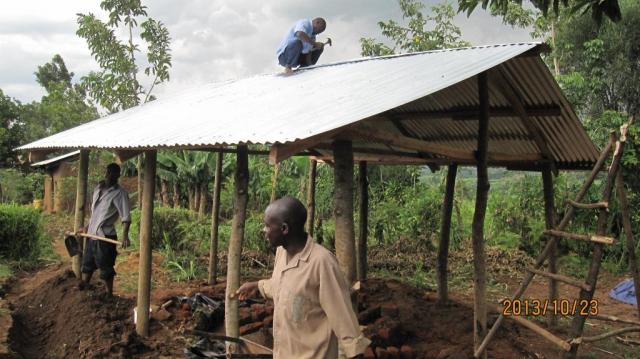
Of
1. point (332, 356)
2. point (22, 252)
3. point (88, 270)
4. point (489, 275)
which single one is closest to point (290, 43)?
point (88, 270)

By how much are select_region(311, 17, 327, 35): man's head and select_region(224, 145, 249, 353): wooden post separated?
10.7 feet

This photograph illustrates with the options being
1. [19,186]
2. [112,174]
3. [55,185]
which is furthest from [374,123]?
[19,186]

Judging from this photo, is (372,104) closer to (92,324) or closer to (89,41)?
(92,324)

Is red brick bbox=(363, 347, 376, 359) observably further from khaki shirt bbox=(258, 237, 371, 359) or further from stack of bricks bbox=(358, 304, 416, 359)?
khaki shirt bbox=(258, 237, 371, 359)

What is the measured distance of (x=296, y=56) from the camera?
7.24m

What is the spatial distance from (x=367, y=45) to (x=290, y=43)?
288 inches

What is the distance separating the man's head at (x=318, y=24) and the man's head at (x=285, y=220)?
514 centimetres

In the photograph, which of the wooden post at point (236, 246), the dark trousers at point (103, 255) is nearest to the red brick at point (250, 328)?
the wooden post at point (236, 246)

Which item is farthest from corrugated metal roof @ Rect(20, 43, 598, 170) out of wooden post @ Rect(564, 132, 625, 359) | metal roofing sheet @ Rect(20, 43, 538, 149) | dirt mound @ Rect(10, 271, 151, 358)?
dirt mound @ Rect(10, 271, 151, 358)

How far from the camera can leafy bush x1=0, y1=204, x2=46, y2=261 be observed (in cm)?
977

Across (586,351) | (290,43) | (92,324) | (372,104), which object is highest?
(290,43)

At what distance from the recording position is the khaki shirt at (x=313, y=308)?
2.60 meters

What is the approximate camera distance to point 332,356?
2816 mm

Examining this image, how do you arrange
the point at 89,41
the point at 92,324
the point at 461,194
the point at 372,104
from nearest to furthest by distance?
the point at 372,104 → the point at 92,324 → the point at 89,41 → the point at 461,194
